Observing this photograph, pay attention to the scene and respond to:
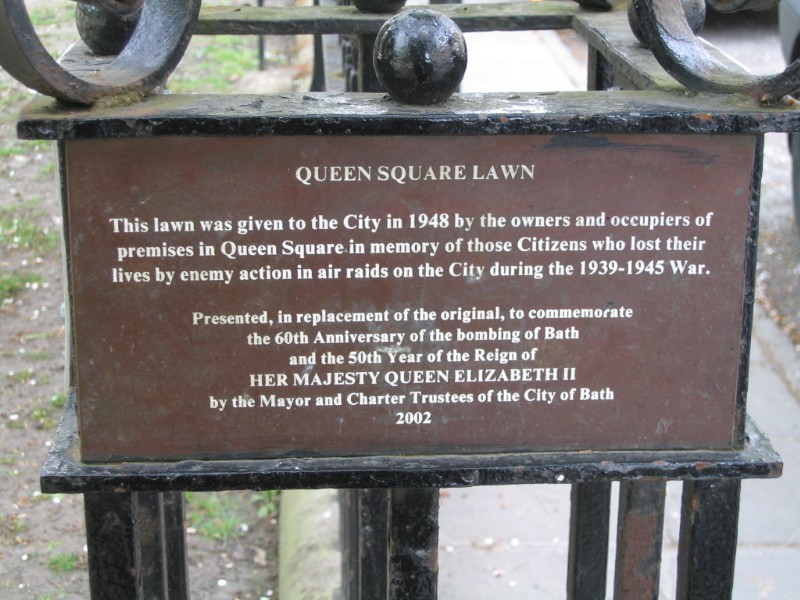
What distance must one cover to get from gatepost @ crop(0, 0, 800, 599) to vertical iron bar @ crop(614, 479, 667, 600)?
0.44 m

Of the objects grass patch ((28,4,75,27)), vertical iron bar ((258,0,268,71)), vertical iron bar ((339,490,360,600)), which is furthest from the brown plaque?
grass patch ((28,4,75,27))

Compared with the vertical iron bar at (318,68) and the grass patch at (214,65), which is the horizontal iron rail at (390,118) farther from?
the grass patch at (214,65)

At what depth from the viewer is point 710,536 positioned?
1.91 meters

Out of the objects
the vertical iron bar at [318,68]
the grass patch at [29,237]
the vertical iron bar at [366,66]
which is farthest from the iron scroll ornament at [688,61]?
the grass patch at [29,237]

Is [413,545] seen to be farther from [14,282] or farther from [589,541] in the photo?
[14,282]

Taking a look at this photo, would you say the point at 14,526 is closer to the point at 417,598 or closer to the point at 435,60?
the point at 417,598

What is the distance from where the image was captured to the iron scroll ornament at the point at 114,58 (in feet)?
5.15

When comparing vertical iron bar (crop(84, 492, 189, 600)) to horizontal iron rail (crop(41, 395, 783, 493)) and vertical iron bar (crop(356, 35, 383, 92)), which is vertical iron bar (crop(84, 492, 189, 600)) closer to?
horizontal iron rail (crop(41, 395, 783, 493))

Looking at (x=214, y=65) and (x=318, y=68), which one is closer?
(x=318, y=68)

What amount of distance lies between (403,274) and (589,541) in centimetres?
114

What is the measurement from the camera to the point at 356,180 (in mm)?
1654

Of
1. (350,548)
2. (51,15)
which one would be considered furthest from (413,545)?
(51,15)

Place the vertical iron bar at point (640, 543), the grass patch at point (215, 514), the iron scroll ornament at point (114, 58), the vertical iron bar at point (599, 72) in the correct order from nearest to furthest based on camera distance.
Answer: the iron scroll ornament at point (114, 58) < the vertical iron bar at point (640, 543) < the vertical iron bar at point (599, 72) < the grass patch at point (215, 514)

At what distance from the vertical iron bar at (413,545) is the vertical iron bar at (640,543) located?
49 centimetres
